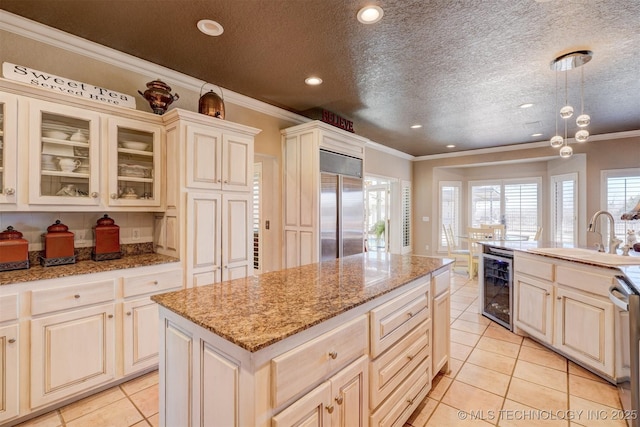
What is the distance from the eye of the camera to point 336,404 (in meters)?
1.22

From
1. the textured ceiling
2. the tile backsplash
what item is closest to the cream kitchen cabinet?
the textured ceiling

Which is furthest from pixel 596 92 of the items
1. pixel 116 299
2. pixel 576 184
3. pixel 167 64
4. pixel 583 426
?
pixel 116 299

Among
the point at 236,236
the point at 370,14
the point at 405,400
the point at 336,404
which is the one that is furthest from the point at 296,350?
the point at 370,14

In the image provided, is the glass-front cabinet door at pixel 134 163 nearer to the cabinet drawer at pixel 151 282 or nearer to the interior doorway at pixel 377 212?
the cabinet drawer at pixel 151 282

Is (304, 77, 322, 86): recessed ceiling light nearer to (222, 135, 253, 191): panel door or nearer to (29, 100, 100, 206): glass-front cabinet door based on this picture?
(222, 135, 253, 191): panel door

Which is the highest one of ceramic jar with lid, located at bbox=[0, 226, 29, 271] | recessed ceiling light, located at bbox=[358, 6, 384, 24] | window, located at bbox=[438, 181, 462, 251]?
recessed ceiling light, located at bbox=[358, 6, 384, 24]

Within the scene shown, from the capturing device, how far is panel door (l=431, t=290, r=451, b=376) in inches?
83.1

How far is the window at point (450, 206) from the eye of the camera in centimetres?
723

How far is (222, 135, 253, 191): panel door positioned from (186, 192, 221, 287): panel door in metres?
0.21

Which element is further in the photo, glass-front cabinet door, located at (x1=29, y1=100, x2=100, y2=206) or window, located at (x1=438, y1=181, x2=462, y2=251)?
window, located at (x1=438, y1=181, x2=462, y2=251)

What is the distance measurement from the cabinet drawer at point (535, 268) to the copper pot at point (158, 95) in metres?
3.74

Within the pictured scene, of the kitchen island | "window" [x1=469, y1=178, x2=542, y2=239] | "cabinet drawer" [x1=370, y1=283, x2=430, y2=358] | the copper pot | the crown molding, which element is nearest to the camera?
the kitchen island

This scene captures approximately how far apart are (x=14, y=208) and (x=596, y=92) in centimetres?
551

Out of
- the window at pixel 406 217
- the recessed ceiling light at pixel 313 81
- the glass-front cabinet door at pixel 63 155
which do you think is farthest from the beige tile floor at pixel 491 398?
the window at pixel 406 217
